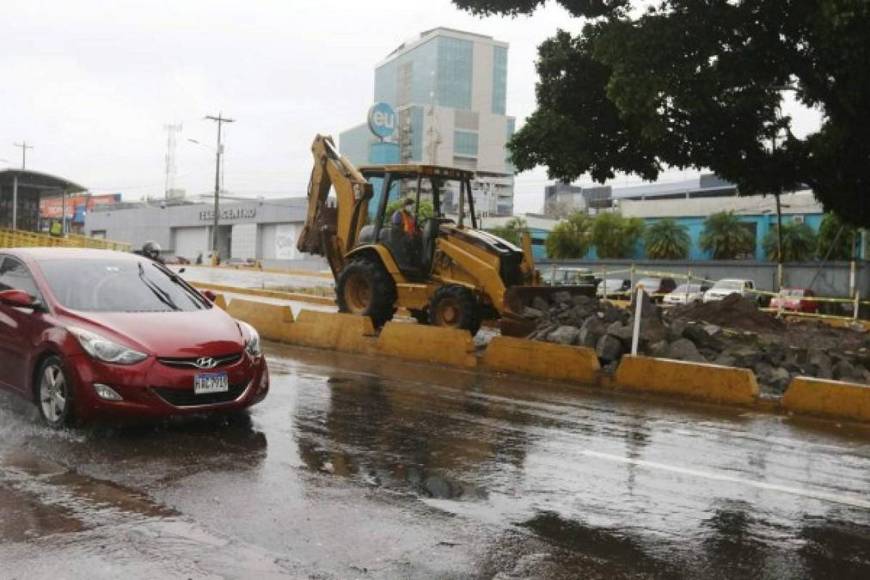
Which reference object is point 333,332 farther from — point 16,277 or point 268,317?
point 16,277

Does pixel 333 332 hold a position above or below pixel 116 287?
below

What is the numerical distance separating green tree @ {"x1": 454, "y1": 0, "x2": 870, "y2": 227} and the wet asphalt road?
5.85 m

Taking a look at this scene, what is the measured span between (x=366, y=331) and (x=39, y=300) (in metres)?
6.89

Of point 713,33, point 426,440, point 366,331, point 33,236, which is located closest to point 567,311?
point 366,331

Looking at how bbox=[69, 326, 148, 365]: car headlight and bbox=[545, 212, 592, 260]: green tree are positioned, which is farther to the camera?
bbox=[545, 212, 592, 260]: green tree

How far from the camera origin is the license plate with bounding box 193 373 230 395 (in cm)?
681

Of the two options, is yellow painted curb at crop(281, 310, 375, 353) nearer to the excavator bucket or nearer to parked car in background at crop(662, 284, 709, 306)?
the excavator bucket

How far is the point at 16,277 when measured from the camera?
7.86m

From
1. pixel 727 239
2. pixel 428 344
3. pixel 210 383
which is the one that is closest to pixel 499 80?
pixel 727 239

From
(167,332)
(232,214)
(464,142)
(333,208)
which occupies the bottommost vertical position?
(167,332)

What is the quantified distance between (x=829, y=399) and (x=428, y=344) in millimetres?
5721

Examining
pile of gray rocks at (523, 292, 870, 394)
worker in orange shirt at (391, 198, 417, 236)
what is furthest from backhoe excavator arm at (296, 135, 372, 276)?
pile of gray rocks at (523, 292, 870, 394)

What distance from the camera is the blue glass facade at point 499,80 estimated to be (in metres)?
138

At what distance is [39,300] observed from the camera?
733cm
